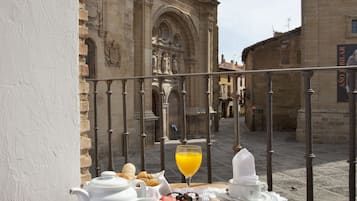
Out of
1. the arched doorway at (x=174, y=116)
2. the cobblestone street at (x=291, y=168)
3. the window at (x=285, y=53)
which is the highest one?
the window at (x=285, y=53)

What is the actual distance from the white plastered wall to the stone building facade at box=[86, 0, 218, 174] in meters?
7.06

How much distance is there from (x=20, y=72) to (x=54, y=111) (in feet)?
0.77

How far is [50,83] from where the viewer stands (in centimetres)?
164

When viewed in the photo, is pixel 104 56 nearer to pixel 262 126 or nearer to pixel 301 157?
pixel 301 157

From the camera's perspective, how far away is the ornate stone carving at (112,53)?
9.95 meters

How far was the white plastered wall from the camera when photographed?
1.49 meters

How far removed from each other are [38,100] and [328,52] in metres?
12.9

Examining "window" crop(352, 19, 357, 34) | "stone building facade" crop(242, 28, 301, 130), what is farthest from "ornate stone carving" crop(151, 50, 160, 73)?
"window" crop(352, 19, 357, 34)

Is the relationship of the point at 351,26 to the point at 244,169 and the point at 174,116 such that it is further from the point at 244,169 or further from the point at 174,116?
the point at 244,169

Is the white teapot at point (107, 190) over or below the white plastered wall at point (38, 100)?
below

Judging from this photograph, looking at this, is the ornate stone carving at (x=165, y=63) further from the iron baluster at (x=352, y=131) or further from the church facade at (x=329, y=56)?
the iron baluster at (x=352, y=131)

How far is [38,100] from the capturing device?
1597 mm

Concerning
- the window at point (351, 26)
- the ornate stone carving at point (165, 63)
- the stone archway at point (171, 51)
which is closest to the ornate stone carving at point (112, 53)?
the stone archway at point (171, 51)

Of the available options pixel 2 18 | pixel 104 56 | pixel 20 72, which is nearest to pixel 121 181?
pixel 20 72
